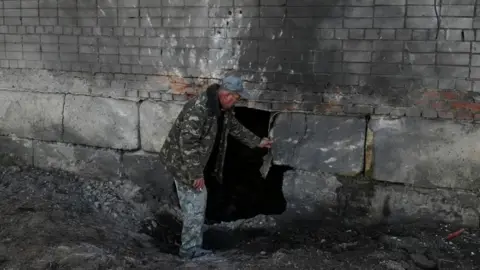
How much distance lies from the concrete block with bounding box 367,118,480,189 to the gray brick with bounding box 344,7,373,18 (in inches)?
38.2

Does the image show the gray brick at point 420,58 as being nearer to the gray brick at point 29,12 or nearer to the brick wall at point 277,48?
the brick wall at point 277,48

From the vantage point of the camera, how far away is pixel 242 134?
472 cm

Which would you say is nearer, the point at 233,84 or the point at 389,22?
the point at 233,84

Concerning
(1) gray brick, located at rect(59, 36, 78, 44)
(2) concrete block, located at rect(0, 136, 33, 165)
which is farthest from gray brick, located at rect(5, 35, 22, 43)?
(2) concrete block, located at rect(0, 136, 33, 165)

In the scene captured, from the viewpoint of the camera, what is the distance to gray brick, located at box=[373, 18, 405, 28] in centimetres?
431

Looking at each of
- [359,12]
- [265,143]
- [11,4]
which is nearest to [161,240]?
[265,143]

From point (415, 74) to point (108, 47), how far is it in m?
3.36

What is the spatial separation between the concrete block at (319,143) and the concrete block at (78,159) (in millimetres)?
2101

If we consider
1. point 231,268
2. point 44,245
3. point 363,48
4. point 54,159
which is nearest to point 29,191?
point 54,159

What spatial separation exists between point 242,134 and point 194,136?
64 centimetres

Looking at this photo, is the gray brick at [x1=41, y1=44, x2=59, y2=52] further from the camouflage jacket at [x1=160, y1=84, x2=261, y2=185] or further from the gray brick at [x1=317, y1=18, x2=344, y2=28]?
the gray brick at [x1=317, y1=18, x2=344, y2=28]

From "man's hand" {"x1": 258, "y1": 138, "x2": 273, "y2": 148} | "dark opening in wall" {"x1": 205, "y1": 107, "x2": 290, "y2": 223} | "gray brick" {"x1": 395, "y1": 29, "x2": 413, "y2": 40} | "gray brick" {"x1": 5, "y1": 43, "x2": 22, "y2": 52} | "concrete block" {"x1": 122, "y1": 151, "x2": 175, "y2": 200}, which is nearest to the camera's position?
"gray brick" {"x1": 395, "y1": 29, "x2": 413, "y2": 40}

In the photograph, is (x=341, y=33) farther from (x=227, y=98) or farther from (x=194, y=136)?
(x=194, y=136)

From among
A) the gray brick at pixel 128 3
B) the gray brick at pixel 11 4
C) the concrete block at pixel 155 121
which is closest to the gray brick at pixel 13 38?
the gray brick at pixel 11 4
